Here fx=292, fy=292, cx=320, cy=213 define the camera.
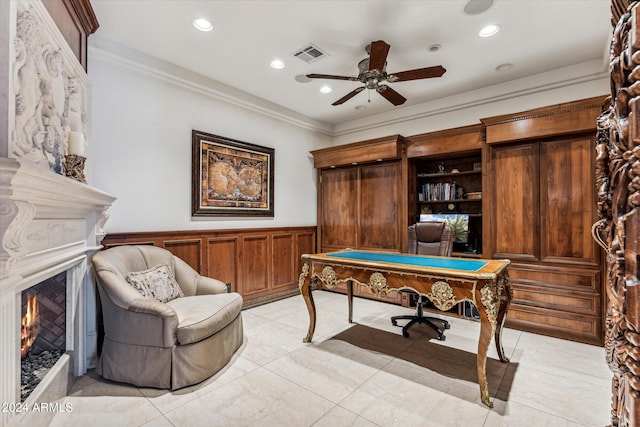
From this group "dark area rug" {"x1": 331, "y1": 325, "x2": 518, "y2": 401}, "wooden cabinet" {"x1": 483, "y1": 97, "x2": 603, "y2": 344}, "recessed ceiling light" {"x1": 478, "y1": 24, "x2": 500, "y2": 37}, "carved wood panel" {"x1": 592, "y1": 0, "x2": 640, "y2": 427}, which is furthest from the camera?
"wooden cabinet" {"x1": 483, "y1": 97, "x2": 603, "y2": 344}

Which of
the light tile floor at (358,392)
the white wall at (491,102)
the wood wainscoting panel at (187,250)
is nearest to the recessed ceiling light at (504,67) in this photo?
the white wall at (491,102)

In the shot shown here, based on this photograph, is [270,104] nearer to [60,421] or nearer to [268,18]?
[268,18]

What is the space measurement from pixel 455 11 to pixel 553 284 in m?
2.92

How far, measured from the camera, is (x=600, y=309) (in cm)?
292

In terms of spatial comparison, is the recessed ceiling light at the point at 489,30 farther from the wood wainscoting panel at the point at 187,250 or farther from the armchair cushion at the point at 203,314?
the wood wainscoting panel at the point at 187,250

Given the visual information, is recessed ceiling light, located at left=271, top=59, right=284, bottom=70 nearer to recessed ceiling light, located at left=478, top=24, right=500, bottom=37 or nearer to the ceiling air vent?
the ceiling air vent

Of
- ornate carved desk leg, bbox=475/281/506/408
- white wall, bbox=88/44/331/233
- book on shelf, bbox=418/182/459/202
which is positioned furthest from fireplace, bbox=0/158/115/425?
book on shelf, bbox=418/182/459/202

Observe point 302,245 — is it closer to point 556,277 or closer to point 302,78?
point 302,78

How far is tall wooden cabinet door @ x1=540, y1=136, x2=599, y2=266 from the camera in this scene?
9.86 feet

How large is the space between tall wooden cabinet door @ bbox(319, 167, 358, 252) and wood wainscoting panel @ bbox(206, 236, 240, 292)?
178 cm

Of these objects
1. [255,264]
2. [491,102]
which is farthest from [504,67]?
[255,264]

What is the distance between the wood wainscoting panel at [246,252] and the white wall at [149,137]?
0.13 meters

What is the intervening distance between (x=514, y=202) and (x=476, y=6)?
210 centimetres

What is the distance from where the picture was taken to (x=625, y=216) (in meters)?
0.63
